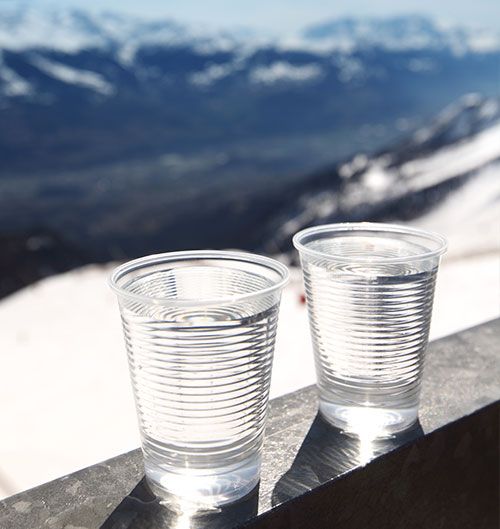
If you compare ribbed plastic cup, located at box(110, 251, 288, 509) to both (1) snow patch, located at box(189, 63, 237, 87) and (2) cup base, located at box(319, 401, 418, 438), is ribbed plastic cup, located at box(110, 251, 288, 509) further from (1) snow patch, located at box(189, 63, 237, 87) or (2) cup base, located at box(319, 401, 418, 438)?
(1) snow patch, located at box(189, 63, 237, 87)

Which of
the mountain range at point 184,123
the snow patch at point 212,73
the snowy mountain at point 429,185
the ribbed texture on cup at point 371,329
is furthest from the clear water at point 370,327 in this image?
the snow patch at point 212,73

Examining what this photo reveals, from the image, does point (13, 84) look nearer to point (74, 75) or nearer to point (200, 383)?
point (74, 75)

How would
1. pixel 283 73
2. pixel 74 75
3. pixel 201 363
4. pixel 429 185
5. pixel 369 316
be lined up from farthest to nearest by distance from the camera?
1. pixel 283 73
2. pixel 74 75
3. pixel 429 185
4. pixel 369 316
5. pixel 201 363

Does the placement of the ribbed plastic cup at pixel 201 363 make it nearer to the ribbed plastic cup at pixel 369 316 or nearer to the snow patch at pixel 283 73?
the ribbed plastic cup at pixel 369 316

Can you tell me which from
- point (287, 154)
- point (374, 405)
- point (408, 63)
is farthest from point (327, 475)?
point (408, 63)

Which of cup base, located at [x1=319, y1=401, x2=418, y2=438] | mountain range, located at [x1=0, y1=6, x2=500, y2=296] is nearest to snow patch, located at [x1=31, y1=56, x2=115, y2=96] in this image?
mountain range, located at [x1=0, y1=6, x2=500, y2=296]

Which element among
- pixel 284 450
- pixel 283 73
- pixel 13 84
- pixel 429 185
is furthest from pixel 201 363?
pixel 283 73

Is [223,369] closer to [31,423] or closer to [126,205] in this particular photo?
[31,423]
